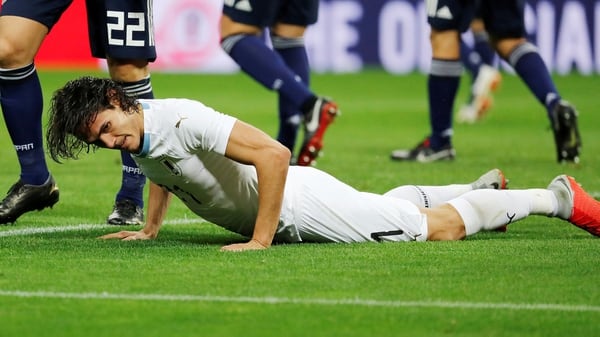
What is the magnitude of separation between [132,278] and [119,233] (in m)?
1.16

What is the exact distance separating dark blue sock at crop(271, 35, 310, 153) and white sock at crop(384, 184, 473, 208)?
3211mm

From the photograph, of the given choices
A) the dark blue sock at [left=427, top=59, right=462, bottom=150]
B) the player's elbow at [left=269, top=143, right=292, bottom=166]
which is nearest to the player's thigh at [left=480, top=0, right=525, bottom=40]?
the dark blue sock at [left=427, top=59, right=462, bottom=150]

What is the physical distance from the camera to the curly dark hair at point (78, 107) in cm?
532

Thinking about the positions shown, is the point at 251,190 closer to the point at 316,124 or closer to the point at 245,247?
the point at 245,247

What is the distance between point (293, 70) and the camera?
9938 mm

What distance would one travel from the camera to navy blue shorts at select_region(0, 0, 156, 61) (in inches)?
256

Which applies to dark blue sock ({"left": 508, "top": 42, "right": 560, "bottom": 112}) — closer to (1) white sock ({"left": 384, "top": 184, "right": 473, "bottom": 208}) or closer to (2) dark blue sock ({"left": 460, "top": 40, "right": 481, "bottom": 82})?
(1) white sock ({"left": 384, "top": 184, "right": 473, "bottom": 208})

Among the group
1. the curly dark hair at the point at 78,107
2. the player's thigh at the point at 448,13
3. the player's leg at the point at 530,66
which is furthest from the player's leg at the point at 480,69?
the curly dark hair at the point at 78,107

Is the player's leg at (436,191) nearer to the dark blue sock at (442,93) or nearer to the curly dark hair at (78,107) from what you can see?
the curly dark hair at (78,107)

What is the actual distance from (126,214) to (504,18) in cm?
389

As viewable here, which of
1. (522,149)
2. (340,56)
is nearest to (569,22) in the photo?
(340,56)

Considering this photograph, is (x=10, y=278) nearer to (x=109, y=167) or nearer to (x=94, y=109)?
(x=94, y=109)

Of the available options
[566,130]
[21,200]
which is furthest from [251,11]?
[21,200]

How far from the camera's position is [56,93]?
18.1 ft
